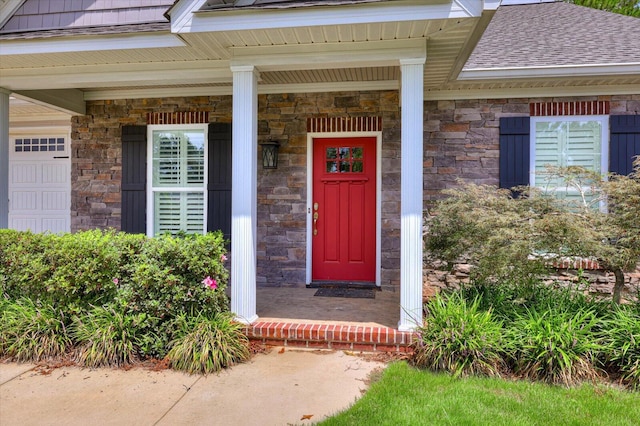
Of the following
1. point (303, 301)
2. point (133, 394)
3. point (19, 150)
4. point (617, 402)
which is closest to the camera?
point (617, 402)

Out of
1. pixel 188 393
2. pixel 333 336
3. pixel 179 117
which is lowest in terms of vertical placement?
pixel 188 393

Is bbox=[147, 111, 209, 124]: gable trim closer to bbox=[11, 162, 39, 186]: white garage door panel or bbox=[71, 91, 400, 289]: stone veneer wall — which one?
bbox=[71, 91, 400, 289]: stone veneer wall

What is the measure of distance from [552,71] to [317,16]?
3.01 metres

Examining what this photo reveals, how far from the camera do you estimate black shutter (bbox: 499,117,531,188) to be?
16.7 feet

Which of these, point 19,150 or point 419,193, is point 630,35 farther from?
point 19,150

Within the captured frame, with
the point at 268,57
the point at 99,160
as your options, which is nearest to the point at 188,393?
the point at 268,57

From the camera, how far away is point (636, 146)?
4.89 m

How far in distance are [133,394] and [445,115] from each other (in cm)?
460

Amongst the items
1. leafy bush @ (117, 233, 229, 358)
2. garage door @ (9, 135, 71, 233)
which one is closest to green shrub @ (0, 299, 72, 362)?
leafy bush @ (117, 233, 229, 358)

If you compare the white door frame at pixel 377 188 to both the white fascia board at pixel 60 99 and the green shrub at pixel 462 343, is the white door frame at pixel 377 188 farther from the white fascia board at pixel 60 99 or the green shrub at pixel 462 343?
the white fascia board at pixel 60 99

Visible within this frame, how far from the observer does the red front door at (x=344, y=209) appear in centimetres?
557

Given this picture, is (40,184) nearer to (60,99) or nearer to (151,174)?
(60,99)

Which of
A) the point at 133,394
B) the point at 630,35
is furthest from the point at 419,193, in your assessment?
the point at 630,35

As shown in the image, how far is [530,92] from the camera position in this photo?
509 centimetres
